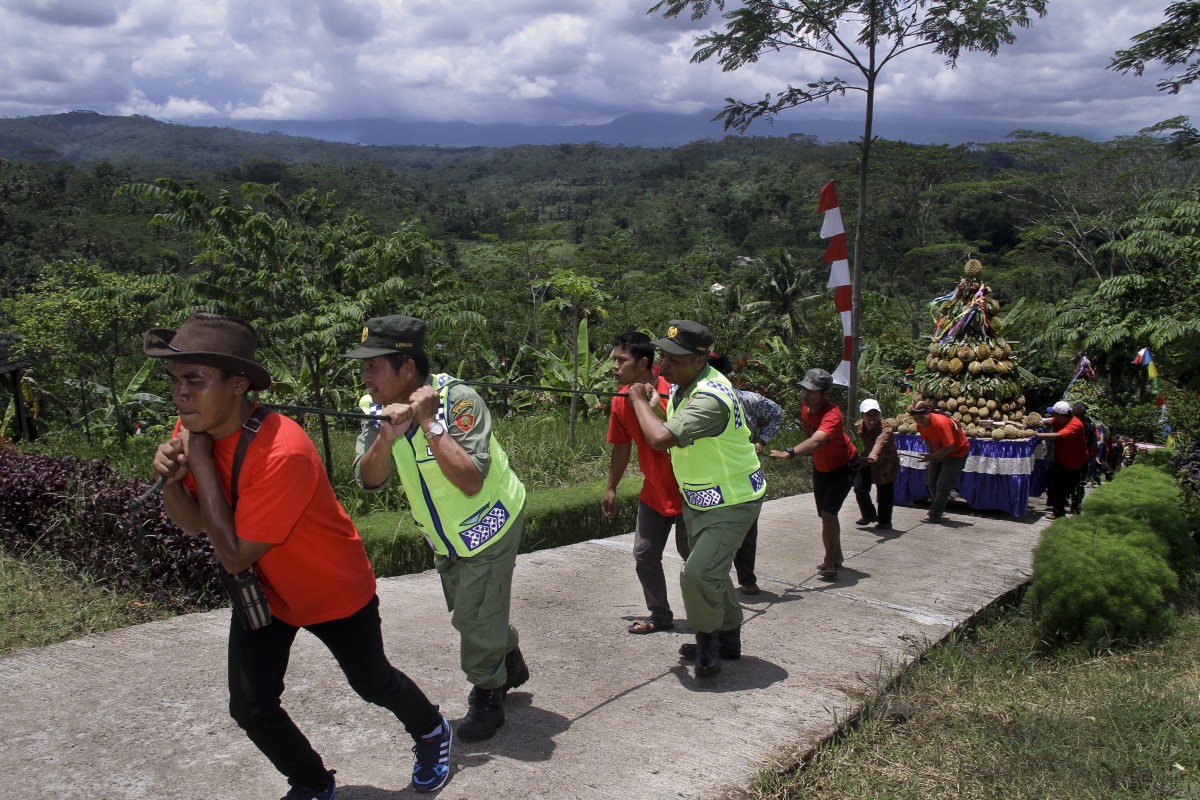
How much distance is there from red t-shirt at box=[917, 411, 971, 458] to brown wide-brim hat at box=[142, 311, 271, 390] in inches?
294

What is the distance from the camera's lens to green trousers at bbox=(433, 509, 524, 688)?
139 inches

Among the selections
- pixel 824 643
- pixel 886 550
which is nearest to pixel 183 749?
pixel 824 643

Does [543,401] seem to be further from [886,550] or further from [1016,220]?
[1016,220]

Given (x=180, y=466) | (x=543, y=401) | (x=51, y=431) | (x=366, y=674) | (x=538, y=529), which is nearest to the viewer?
(x=180, y=466)

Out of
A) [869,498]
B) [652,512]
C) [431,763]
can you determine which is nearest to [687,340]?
[652,512]

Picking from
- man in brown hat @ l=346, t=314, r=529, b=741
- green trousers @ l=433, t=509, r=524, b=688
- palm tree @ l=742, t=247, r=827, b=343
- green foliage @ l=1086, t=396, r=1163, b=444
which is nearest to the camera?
man in brown hat @ l=346, t=314, r=529, b=741

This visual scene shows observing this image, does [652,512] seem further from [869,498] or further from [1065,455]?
[1065,455]

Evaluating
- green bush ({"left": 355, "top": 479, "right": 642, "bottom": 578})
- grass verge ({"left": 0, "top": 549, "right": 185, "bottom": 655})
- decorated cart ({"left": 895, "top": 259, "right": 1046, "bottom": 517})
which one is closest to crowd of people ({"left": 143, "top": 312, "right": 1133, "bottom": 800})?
green bush ({"left": 355, "top": 479, "right": 642, "bottom": 578})

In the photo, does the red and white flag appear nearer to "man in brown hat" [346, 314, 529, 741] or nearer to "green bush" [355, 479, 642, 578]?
"green bush" [355, 479, 642, 578]

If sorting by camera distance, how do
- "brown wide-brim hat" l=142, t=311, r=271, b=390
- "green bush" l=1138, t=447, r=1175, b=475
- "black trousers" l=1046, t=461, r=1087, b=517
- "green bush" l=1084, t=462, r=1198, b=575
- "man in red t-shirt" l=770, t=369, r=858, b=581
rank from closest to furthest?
"brown wide-brim hat" l=142, t=311, r=271, b=390 → "man in red t-shirt" l=770, t=369, r=858, b=581 → "green bush" l=1084, t=462, r=1198, b=575 → "green bush" l=1138, t=447, r=1175, b=475 → "black trousers" l=1046, t=461, r=1087, b=517

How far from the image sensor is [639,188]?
14112 cm

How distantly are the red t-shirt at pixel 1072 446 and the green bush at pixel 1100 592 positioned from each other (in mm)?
3535

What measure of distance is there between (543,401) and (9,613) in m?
11.7

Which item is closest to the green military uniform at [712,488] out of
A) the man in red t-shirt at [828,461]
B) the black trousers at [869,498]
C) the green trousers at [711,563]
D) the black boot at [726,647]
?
→ the green trousers at [711,563]
